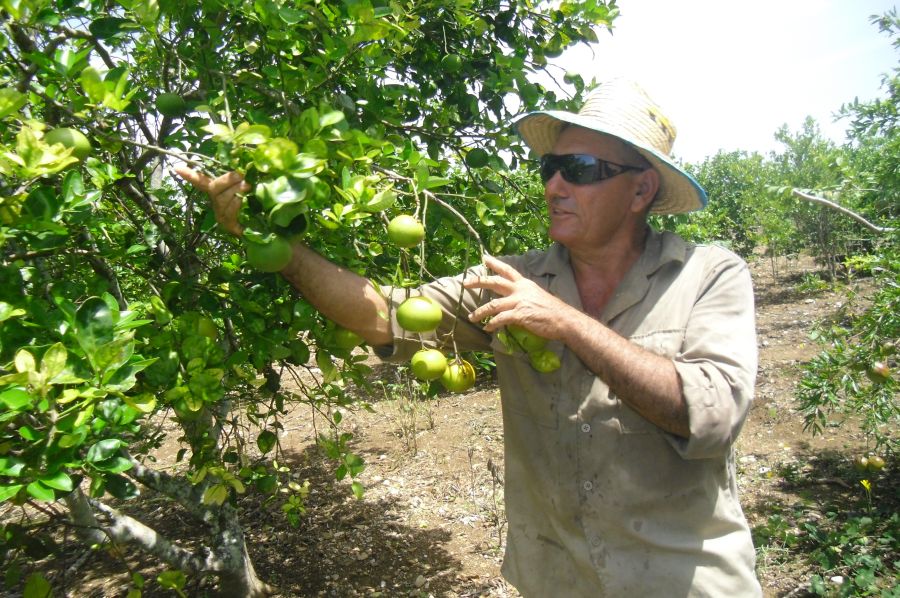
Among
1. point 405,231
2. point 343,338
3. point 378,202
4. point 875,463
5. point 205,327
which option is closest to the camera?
point 378,202

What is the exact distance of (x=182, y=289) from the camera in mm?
1885

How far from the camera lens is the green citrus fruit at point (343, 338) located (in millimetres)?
1825

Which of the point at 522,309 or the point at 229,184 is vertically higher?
the point at 229,184

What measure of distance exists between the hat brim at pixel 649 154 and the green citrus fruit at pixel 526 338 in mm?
749

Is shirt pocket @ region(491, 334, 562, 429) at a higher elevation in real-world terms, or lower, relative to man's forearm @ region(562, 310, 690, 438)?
lower

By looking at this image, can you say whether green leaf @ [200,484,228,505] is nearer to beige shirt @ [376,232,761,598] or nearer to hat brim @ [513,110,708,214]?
beige shirt @ [376,232,761,598]

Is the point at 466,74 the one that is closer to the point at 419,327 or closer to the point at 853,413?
the point at 419,327

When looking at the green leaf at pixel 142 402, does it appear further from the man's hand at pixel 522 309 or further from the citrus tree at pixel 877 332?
the citrus tree at pixel 877 332

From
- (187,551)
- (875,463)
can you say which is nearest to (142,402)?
(187,551)

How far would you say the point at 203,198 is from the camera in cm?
218

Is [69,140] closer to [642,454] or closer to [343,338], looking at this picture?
[343,338]

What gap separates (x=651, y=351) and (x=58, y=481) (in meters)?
1.51

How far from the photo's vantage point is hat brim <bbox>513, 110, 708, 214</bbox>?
6.48 feet

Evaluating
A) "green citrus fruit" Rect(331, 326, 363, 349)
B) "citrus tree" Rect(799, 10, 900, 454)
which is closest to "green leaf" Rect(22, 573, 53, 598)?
"green citrus fruit" Rect(331, 326, 363, 349)
